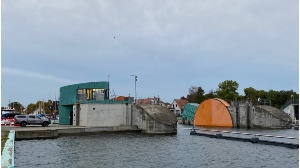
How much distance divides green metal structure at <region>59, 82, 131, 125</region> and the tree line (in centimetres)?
5519

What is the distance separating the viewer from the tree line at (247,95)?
107375mm

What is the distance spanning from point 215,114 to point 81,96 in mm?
35667

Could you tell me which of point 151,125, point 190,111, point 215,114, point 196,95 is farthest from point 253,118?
point 196,95

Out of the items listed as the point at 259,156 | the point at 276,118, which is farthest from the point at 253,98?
the point at 259,156

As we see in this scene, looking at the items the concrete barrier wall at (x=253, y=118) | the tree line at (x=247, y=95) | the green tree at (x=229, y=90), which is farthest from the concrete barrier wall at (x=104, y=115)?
the green tree at (x=229, y=90)

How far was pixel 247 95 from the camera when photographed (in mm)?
116938

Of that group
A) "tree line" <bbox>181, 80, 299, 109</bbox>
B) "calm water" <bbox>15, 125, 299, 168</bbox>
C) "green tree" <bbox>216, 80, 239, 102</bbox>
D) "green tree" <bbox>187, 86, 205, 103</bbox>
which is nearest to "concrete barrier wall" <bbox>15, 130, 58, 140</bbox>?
"calm water" <bbox>15, 125, 299, 168</bbox>

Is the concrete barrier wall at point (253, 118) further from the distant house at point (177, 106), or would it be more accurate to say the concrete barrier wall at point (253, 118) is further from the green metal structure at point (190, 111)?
the distant house at point (177, 106)

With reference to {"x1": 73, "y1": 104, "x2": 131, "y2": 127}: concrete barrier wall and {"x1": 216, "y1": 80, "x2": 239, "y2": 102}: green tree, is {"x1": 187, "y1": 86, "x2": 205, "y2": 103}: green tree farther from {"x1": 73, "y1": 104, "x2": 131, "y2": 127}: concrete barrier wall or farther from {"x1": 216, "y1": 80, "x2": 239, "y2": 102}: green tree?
{"x1": 73, "y1": 104, "x2": 131, "y2": 127}: concrete barrier wall

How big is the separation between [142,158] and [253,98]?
313ft

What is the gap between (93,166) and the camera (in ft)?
70.5

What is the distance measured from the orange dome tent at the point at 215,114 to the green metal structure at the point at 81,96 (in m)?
30.0

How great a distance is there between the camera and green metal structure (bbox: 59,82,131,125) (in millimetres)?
55394

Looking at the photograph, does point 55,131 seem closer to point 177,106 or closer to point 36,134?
point 36,134
